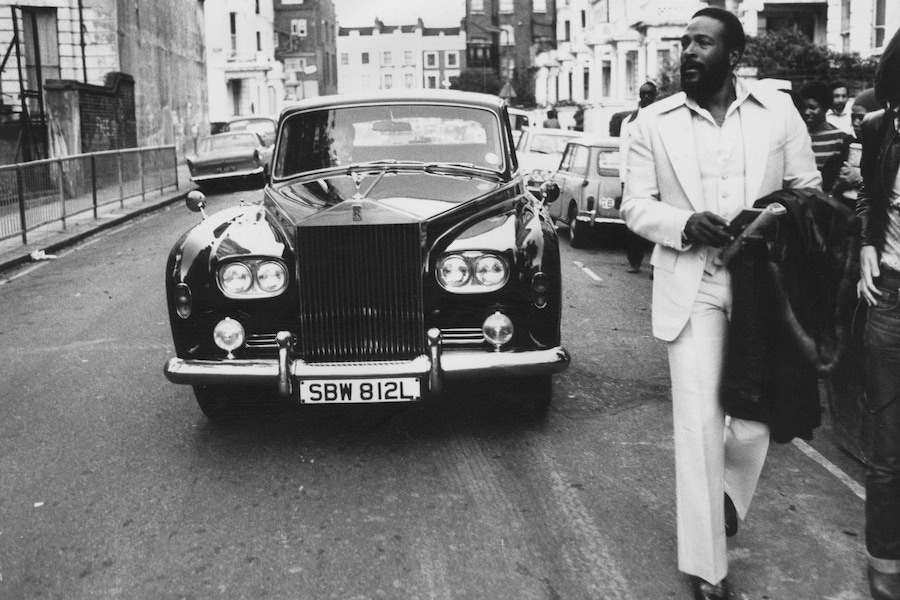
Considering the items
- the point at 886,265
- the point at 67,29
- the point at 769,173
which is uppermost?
the point at 67,29

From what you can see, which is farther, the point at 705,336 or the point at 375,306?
the point at 375,306

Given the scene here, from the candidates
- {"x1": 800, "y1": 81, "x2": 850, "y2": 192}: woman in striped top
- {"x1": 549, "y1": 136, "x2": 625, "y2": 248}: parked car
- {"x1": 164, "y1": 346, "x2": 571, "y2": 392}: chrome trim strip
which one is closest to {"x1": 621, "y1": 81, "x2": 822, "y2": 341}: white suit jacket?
{"x1": 164, "y1": 346, "x2": 571, "y2": 392}: chrome trim strip

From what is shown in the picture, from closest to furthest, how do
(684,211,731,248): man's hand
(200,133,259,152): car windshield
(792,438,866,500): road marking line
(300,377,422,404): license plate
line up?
(684,211,731,248): man's hand, (792,438,866,500): road marking line, (300,377,422,404): license plate, (200,133,259,152): car windshield

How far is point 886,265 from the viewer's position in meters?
3.69

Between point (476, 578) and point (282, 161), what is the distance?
13.3 ft

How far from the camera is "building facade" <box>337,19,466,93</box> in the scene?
12619 centimetres

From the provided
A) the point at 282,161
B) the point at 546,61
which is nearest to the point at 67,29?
the point at 282,161

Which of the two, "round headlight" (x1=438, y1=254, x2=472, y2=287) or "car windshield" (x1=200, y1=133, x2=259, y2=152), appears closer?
"round headlight" (x1=438, y1=254, x2=472, y2=287)

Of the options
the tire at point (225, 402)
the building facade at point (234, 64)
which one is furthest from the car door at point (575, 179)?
the building facade at point (234, 64)

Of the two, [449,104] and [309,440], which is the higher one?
[449,104]

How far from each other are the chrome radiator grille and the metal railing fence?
10.2 m

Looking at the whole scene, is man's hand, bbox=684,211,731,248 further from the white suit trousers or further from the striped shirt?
the striped shirt

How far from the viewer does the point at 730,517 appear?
4297 millimetres

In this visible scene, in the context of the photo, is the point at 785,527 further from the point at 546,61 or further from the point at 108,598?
the point at 546,61
